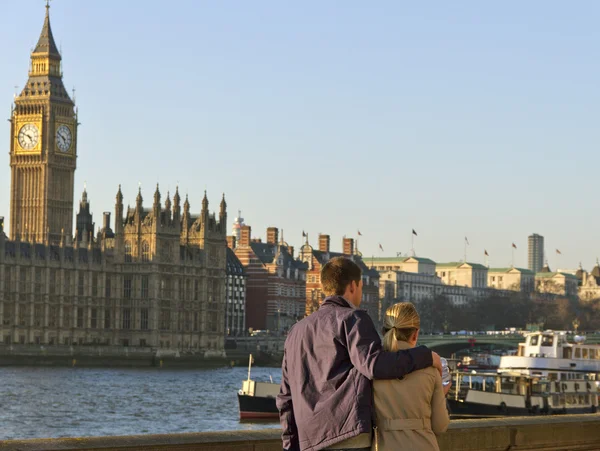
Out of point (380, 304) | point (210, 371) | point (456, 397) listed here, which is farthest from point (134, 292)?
point (456, 397)

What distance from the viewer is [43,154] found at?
106625 millimetres

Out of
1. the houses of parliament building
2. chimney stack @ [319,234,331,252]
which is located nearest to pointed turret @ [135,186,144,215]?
the houses of parliament building

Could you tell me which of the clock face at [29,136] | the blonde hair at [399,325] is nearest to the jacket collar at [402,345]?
the blonde hair at [399,325]

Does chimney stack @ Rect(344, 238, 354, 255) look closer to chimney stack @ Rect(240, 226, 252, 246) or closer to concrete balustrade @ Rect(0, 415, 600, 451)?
chimney stack @ Rect(240, 226, 252, 246)

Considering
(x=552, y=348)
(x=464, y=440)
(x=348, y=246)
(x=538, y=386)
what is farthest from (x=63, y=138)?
(x=464, y=440)

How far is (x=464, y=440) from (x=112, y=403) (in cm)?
4401

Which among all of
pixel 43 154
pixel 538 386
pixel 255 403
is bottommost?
pixel 255 403

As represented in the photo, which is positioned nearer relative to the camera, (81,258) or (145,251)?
(81,258)

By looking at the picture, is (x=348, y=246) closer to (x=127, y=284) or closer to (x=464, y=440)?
(x=127, y=284)

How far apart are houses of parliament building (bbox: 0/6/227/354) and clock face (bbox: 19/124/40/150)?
0.24 ft

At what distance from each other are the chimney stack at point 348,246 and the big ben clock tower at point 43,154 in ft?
128

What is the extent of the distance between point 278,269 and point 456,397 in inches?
3663

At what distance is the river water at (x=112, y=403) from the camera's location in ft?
137

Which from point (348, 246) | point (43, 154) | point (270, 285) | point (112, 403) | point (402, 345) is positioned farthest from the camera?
point (348, 246)
